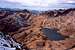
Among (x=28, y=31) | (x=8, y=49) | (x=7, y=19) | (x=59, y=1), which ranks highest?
(x=59, y=1)

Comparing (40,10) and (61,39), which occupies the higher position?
(40,10)

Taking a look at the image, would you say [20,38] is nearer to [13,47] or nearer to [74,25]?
[13,47]

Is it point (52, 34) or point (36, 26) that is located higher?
point (36, 26)

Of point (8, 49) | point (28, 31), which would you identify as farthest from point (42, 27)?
point (8, 49)

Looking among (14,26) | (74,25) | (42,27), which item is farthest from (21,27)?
(74,25)
